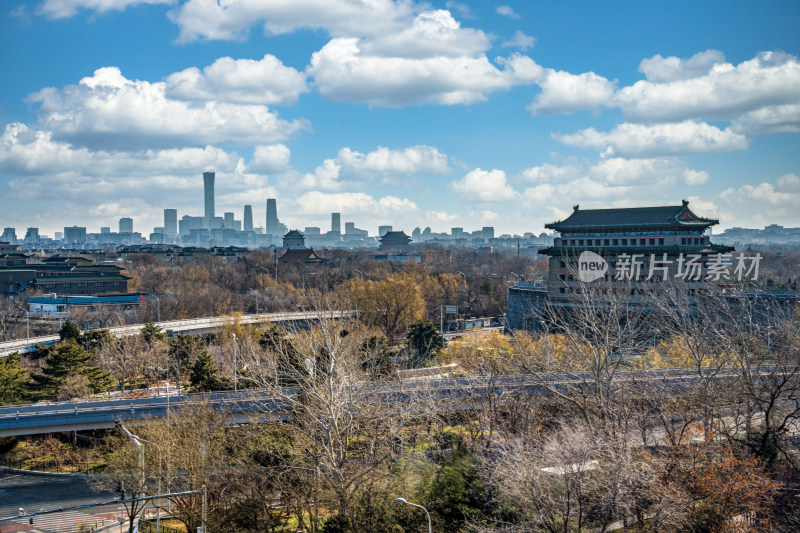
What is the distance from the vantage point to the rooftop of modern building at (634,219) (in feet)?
133

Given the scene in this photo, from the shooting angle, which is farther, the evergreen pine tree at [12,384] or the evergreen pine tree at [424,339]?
the evergreen pine tree at [424,339]

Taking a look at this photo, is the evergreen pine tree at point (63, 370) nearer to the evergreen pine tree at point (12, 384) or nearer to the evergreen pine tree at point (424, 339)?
the evergreen pine tree at point (12, 384)

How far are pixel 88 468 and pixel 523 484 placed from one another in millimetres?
16156

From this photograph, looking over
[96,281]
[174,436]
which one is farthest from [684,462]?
[96,281]

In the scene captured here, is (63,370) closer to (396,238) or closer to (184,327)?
(184,327)

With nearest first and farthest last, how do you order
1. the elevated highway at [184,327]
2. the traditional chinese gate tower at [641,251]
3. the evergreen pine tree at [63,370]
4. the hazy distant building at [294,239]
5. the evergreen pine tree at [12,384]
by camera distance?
the evergreen pine tree at [12,384]
the evergreen pine tree at [63,370]
the elevated highway at [184,327]
the traditional chinese gate tower at [641,251]
the hazy distant building at [294,239]

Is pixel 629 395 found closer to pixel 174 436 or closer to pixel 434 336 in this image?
pixel 174 436

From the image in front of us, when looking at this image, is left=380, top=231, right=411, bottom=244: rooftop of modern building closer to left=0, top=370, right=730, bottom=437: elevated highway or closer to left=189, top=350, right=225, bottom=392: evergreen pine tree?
left=189, top=350, right=225, bottom=392: evergreen pine tree

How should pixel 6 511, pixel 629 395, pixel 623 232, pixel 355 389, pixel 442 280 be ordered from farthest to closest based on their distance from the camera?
1. pixel 442 280
2. pixel 623 232
3. pixel 629 395
4. pixel 6 511
5. pixel 355 389

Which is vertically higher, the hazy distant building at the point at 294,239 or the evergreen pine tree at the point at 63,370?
the hazy distant building at the point at 294,239

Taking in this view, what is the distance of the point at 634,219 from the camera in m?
41.8

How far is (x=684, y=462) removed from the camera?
14.8m

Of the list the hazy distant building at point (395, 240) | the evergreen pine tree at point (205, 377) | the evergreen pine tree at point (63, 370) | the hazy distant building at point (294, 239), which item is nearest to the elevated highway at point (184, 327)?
the evergreen pine tree at point (63, 370)

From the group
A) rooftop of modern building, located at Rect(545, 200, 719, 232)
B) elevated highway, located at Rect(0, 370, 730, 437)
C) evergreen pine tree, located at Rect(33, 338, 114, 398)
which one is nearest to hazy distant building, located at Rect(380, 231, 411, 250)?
rooftop of modern building, located at Rect(545, 200, 719, 232)
